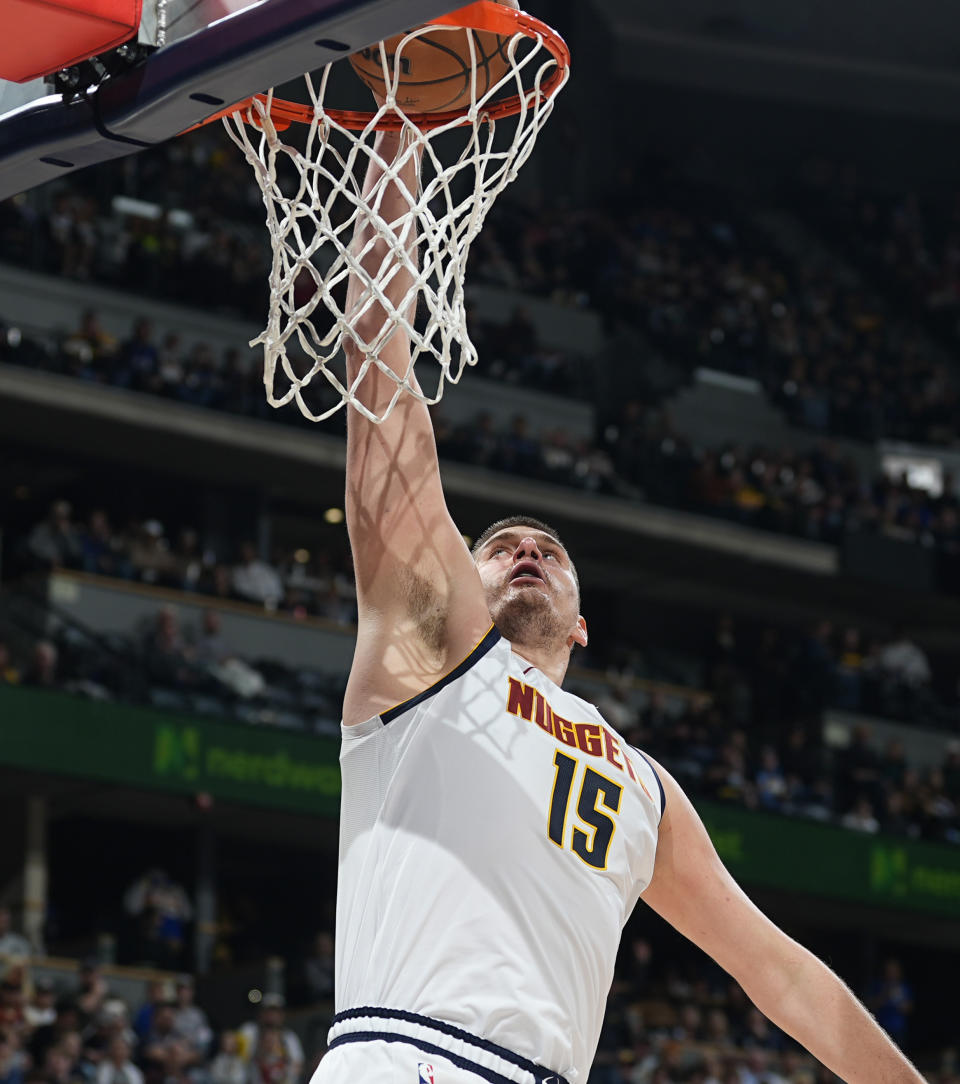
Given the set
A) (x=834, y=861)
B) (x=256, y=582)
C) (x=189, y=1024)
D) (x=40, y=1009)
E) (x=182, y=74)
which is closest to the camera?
(x=182, y=74)

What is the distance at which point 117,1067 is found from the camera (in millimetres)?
12242

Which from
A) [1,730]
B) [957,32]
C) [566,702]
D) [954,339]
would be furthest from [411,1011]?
[957,32]

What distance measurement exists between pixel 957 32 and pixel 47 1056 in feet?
81.8

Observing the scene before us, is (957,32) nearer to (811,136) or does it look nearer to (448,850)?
(811,136)

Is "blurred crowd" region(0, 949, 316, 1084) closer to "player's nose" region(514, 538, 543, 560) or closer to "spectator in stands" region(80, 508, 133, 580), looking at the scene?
"spectator in stands" region(80, 508, 133, 580)

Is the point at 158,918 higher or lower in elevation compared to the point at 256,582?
lower

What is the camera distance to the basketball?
364 cm

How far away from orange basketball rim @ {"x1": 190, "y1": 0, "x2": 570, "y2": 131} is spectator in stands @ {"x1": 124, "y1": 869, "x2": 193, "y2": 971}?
43.4 ft

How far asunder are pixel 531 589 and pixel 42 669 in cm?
1320

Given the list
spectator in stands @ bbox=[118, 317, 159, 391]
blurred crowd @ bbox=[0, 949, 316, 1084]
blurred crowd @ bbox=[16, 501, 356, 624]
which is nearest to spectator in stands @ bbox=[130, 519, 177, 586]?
blurred crowd @ bbox=[16, 501, 356, 624]

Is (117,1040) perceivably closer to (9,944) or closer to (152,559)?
(9,944)

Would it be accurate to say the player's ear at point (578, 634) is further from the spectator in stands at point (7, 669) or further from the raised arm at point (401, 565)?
the spectator in stands at point (7, 669)

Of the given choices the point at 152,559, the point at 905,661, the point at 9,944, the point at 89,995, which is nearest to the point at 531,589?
the point at 89,995

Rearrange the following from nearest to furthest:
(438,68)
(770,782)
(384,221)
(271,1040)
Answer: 1. (384,221)
2. (438,68)
3. (271,1040)
4. (770,782)
